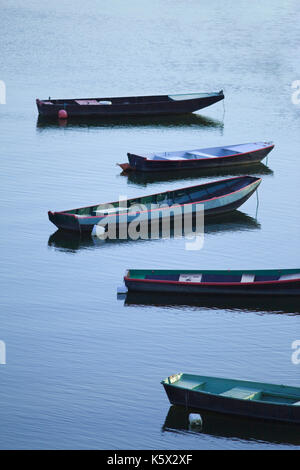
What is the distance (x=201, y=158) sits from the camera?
51031 mm

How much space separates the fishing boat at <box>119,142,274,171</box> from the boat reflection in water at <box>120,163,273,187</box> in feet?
0.86

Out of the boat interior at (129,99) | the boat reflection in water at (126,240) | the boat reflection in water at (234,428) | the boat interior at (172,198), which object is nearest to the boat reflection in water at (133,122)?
the boat interior at (129,99)

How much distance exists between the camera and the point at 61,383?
1171 inches

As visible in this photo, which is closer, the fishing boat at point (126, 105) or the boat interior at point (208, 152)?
the boat interior at point (208, 152)

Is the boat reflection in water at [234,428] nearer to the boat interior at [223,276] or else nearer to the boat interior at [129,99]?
the boat interior at [223,276]

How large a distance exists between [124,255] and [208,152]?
14142mm

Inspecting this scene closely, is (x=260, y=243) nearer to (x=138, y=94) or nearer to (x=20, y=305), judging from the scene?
(x=20, y=305)

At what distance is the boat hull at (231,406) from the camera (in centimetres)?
2694

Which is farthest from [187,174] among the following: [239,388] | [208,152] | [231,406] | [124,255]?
[231,406]

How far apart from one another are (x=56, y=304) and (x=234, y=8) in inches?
2824

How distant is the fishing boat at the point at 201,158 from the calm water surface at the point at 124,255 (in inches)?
25.0

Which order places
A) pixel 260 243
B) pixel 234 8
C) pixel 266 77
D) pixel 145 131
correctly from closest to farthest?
1. pixel 260 243
2. pixel 145 131
3. pixel 266 77
4. pixel 234 8

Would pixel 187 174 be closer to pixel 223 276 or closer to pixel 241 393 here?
pixel 223 276

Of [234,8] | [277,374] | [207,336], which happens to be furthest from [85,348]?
[234,8]
